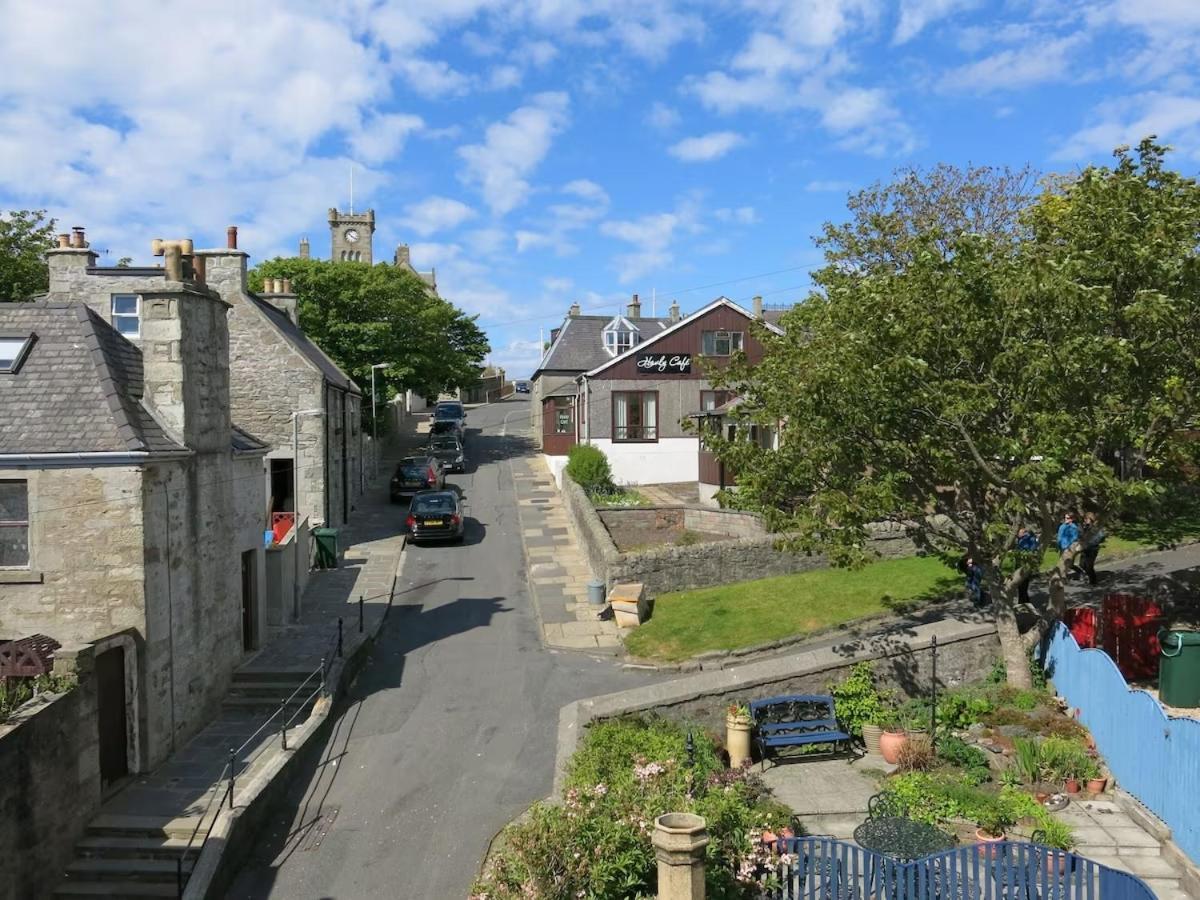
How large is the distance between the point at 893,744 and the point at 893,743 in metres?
0.02

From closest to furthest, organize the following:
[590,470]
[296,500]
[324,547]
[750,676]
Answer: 1. [750,676]
2. [296,500]
3. [324,547]
4. [590,470]

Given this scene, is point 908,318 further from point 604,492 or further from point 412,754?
point 604,492

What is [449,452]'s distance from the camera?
1992 inches

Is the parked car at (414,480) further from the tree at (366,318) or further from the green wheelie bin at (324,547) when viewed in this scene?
the green wheelie bin at (324,547)

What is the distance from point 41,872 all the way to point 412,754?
5.61 metres

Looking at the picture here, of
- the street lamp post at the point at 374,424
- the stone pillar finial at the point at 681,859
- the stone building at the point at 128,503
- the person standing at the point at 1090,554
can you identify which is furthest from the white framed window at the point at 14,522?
the street lamp post at the point at 374,424

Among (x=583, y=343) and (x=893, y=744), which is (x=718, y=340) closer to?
(x=583, y=343)

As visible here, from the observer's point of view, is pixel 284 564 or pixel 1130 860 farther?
pixel 284 564

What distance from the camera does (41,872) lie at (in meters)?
11.7

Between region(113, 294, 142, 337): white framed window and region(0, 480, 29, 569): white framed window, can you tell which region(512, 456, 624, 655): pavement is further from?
region(113, 294, 142, 337): white framed window

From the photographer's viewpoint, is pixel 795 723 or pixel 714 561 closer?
pixel 795 723

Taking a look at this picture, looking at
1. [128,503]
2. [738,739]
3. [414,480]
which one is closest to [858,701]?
[738,739]

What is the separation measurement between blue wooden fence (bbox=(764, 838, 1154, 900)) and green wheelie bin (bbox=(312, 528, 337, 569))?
72.6ft

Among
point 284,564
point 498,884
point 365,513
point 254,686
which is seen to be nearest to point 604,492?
point 365,513
